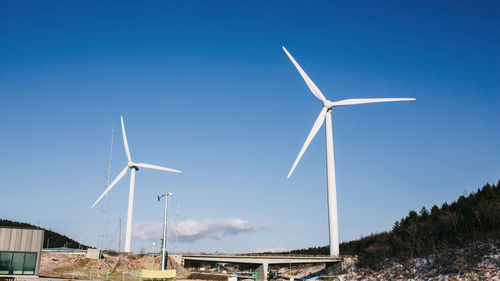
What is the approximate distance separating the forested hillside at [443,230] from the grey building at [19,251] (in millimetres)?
80724

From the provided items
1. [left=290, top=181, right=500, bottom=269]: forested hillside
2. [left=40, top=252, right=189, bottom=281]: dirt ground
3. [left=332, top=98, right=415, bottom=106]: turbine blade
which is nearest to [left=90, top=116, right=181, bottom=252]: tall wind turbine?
[left=40, top=252, right=189, bottom=281]: dirt ground

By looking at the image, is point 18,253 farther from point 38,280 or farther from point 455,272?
point 455,272

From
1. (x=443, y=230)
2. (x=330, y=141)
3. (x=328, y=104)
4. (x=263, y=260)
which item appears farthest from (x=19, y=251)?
(x=443, y=230)

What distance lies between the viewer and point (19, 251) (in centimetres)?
6569

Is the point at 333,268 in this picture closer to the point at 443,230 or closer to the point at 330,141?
the point at 443,230

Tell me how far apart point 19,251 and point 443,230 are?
313 ft

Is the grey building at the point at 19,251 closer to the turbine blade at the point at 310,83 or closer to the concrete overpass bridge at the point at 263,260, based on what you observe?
the concrete overpass bridge at the point at 263,260

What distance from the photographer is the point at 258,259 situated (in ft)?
385

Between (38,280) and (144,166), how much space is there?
67.5 meters

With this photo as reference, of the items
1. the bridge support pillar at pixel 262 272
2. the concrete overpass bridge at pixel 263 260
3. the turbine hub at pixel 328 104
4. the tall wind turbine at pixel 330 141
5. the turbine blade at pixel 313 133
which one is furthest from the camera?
the bridge support pillar at pixel 262 272

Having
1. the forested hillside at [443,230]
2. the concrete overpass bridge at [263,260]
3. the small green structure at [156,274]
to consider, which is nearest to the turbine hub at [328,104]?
the forested hillside at [443,230]

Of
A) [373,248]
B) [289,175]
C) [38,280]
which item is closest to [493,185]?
[373,248]

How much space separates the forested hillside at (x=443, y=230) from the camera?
3666 inches

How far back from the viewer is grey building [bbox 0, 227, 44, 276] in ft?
212
